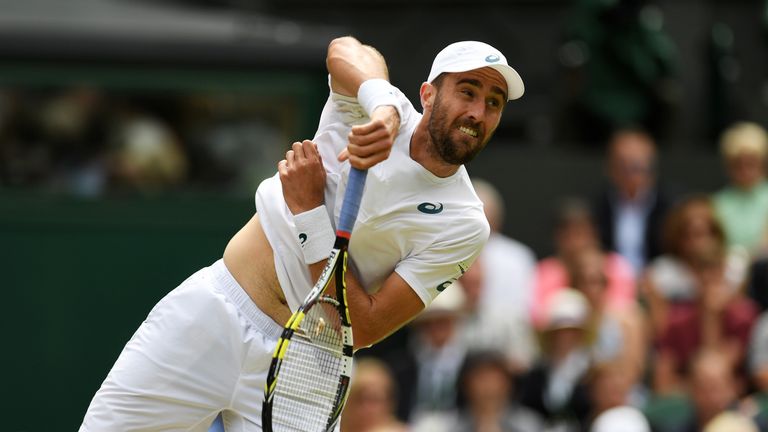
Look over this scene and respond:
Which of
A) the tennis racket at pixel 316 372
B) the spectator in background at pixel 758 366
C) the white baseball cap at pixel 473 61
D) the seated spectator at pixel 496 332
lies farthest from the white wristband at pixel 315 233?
the spectator in background at pixel 758 366

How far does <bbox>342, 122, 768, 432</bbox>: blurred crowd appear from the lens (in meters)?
8.14

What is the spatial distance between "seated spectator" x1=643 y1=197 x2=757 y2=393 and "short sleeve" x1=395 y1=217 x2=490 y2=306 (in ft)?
12.1

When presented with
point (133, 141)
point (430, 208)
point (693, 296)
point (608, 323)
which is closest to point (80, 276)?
point (133, 141)

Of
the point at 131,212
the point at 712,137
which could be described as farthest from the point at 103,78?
the point at 712,137

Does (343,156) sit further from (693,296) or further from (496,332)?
(693,296)

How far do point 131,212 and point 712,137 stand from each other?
424 centimetres

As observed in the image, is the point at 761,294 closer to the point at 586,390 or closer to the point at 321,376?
the point at 586,390

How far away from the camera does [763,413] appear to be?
7965 mm

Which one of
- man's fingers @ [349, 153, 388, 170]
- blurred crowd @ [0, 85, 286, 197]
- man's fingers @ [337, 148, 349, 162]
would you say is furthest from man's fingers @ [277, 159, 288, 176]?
blurred crowd @ [0, 85, 286, 197]

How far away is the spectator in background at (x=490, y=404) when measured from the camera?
812 centimetres

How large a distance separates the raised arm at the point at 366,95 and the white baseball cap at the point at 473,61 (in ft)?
0.65

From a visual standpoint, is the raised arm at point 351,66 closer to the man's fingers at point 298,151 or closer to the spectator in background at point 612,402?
the man's fingers at point 298,151

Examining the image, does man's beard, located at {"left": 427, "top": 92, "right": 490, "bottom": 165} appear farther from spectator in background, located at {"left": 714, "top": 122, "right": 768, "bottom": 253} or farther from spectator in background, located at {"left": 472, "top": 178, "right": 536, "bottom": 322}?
spectator in background, located at {"left": 714, "top": 122, "right": 768, "bottom": 253}

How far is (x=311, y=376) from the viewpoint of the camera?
497 cm
